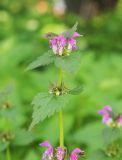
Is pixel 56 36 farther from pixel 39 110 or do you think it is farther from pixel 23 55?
pixel 23 55

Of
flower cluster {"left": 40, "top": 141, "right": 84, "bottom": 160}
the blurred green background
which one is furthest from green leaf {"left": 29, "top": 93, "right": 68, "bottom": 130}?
the blurred green background

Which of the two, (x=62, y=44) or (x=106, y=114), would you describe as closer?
(x=62, y=44)

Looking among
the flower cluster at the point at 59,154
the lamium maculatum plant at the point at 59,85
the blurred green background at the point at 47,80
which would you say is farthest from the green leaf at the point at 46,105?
the blurred green background at the point at 47,80

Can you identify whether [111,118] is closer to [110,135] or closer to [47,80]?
[110,135]

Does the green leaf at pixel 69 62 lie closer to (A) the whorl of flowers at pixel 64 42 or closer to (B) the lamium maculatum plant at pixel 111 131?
(A) the whorl of flowers at pixel 64 42

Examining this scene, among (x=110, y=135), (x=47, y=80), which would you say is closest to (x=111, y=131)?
(x=110, y=135)

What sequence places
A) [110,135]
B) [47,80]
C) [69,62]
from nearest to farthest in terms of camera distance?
[69,62]
[110,135]
[47,80]

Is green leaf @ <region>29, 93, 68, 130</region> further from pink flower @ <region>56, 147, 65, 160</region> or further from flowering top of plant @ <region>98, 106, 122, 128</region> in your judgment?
flowering top of plant @ <region>98, 106, 122, 128</region>

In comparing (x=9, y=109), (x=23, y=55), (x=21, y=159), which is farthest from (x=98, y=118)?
(x=9, y=109)
